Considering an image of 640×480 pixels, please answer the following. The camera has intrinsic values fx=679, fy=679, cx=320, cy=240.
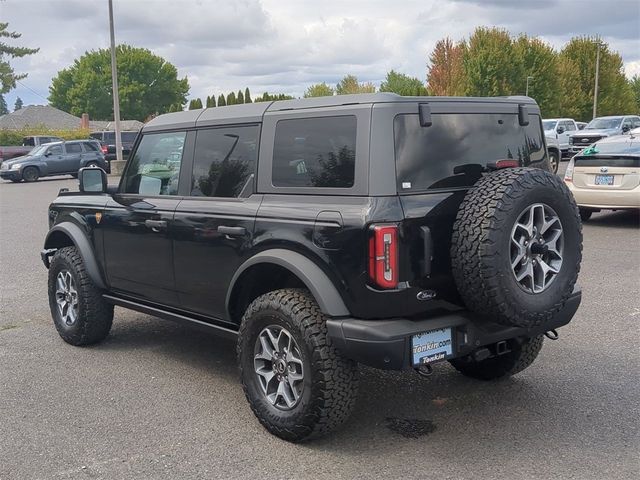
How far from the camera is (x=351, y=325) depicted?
355cm

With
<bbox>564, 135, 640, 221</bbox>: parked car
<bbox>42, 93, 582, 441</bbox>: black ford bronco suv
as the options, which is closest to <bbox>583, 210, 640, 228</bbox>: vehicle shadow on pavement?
<bbox>564, 135, 640, 221</bbox>: parked car

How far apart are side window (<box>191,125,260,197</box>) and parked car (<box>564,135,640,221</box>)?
8.32 m

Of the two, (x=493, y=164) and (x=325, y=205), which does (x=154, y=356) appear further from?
(x=493, y=164)

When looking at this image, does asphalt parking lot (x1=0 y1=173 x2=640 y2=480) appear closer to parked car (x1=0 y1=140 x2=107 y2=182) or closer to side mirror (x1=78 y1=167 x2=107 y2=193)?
side mirror (x1=78 y1=167 x2=107 y2=193)

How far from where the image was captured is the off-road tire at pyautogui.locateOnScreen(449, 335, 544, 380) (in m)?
4.59

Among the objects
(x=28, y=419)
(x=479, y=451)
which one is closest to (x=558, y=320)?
(x=479, y=451)

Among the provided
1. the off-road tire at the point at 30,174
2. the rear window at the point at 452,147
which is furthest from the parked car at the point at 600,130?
the rear window at the point at 452,147

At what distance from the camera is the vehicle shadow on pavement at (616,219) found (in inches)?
468

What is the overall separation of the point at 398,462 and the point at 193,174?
239cm

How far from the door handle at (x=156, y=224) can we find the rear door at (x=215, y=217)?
15 cm

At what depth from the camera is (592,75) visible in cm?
6169

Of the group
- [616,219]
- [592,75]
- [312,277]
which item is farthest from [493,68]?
[312,277]

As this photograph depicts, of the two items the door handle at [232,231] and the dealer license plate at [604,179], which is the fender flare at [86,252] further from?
the dealer license plate at [604,179]

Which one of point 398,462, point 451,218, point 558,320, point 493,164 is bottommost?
point 398,462
